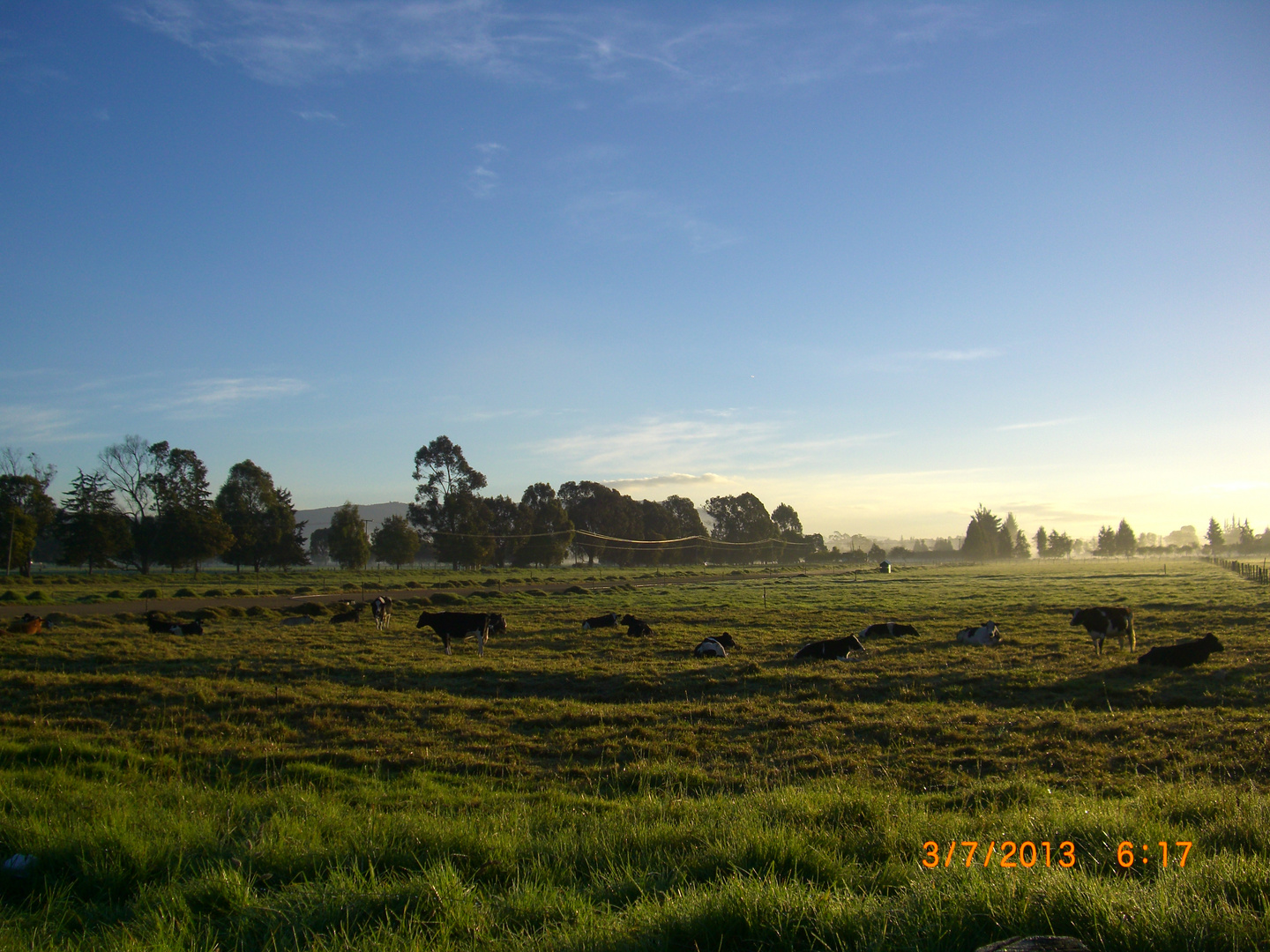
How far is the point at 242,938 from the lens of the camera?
163 inches

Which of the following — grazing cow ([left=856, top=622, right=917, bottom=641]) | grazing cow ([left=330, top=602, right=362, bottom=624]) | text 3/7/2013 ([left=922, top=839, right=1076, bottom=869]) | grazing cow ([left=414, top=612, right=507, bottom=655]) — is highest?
text 3/7/2013 ([left=922, top=839, right=1076, bottom=869])

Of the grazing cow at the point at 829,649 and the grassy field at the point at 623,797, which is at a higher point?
the grassy field at the point at 623,797

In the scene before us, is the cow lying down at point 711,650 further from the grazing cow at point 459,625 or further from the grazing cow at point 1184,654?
the grazing cow at point 1184,654

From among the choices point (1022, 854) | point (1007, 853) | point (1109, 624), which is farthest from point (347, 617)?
point (1022, 854)

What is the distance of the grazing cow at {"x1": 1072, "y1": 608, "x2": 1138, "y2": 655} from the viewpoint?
19.5 m

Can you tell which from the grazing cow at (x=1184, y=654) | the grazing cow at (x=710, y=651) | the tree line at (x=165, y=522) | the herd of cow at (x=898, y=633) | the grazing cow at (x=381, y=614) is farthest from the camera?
the tree line at (x=165, y=522)

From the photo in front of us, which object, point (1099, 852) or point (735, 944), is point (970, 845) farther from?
point (735, 944)

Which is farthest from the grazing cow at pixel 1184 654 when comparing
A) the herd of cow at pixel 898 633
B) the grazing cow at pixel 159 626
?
the grazing cow at pixel 159 626

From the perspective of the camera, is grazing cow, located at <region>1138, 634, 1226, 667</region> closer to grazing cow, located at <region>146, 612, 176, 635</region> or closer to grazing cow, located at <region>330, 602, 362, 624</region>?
grazing cow, located at <region>330, 602, 362, 624</region>

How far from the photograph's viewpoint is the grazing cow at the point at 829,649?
1945 cm

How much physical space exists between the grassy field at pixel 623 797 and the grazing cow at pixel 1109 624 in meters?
1.10

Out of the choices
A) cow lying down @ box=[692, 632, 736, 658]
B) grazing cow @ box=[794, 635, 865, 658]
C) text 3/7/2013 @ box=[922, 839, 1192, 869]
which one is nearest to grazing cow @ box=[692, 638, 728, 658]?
cow lying down @ box=[692, 632, 736, 658]

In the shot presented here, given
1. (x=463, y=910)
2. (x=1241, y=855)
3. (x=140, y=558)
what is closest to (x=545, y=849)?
(x=463, y=910)

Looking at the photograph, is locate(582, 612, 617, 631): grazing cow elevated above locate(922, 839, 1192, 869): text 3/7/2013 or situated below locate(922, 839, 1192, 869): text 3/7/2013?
below
